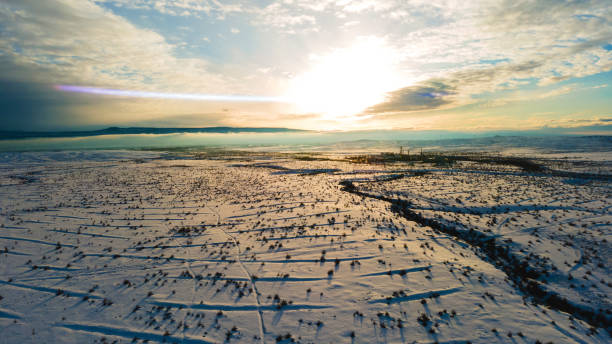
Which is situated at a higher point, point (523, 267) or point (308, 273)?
point (523, 267)

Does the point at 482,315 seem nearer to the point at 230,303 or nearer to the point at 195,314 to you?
the point at 230,303

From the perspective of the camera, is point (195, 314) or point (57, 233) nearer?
point (195, 314)

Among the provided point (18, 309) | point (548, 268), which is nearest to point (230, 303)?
point (18, 309)

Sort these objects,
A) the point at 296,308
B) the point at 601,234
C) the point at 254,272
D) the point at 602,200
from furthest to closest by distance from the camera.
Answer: the point at 602,200 < the point at 601,234 < the point at 254,272 < the point at 296,308

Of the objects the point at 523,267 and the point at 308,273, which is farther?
the point at 523,267

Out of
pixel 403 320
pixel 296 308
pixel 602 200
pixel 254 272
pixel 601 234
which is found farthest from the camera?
pixel 602 200

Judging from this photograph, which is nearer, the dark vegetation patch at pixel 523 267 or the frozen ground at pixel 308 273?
the frozen ground at pixel 308 273

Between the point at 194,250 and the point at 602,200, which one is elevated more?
the point at 602,200

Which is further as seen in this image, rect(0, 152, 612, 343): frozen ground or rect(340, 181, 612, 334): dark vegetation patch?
rect(340, 181, 612, 334): dark vegetation patch
